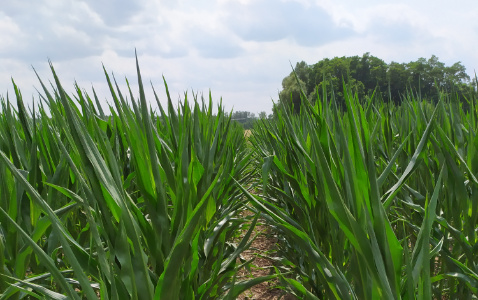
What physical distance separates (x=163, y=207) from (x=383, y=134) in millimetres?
1535

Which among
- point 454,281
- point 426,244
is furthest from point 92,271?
point 454,281

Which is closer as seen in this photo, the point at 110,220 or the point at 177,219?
the point at 110,220

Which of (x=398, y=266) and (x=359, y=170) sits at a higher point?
(x=359, y=170)

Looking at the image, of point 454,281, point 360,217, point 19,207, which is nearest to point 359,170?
point 360,217

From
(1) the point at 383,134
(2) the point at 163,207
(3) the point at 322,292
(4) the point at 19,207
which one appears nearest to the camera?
(2) the point at 163,207

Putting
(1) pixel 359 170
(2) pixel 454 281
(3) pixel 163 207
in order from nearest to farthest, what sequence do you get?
(1) pixel 359 170, (3) pixel 163 207, (2) pixel 454 281

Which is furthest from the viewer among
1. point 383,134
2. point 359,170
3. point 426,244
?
point 383,134

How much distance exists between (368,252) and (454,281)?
0.99m

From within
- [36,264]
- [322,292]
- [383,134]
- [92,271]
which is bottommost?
[322,292]

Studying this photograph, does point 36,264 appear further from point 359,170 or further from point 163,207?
point 359,170

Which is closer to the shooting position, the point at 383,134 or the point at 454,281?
the point at 454,281

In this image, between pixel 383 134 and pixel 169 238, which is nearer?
pixel 169 238

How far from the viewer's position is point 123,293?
26.1 inches

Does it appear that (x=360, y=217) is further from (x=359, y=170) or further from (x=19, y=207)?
(x=19, y=207)
